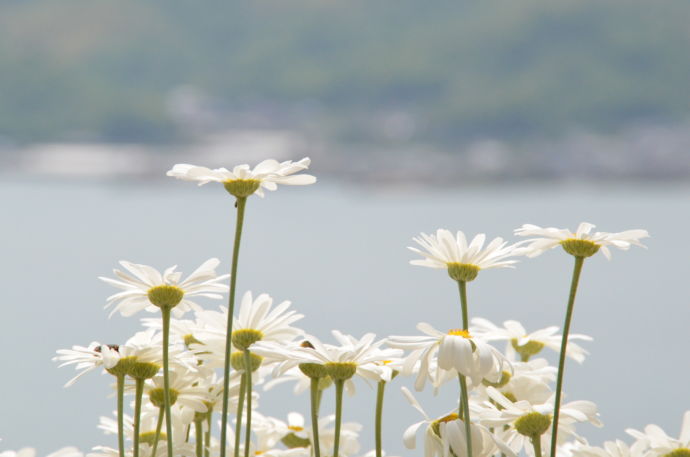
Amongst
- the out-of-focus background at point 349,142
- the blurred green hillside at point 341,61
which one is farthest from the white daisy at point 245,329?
the blurred green hillside at point 341,61

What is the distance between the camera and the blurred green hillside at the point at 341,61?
1739 millimetres

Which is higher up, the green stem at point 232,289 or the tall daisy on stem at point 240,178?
the tall daisy on stem at point 240,178

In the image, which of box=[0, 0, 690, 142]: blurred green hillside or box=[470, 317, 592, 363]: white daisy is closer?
box=[470, 317, 592, 363]: white daisy

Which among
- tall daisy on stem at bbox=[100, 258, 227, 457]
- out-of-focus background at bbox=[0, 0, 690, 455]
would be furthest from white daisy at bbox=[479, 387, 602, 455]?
out-of-focus background at bbox=[0, 0, 690, 455]

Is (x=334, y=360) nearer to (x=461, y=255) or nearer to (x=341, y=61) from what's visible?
(x=461, y=255)

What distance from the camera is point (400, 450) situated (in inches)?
47.9

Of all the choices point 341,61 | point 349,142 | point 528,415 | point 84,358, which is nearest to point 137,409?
point 84,358

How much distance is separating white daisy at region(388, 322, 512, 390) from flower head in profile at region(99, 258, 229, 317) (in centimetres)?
7

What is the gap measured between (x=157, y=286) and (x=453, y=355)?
11cm

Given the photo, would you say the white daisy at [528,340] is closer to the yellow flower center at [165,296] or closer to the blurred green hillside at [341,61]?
the yellow flower center at [165,296]

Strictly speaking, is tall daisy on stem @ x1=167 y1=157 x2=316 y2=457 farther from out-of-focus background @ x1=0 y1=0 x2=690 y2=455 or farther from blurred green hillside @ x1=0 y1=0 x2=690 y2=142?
blurred green hillside @ x1=0 y1=0 x2=690 y2=142

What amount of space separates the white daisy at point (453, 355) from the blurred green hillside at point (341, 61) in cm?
148

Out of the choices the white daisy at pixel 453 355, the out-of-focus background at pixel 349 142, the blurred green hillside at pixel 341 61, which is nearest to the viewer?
the white daisy at pixel 453 355

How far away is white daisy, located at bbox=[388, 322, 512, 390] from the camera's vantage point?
0.84 feet
